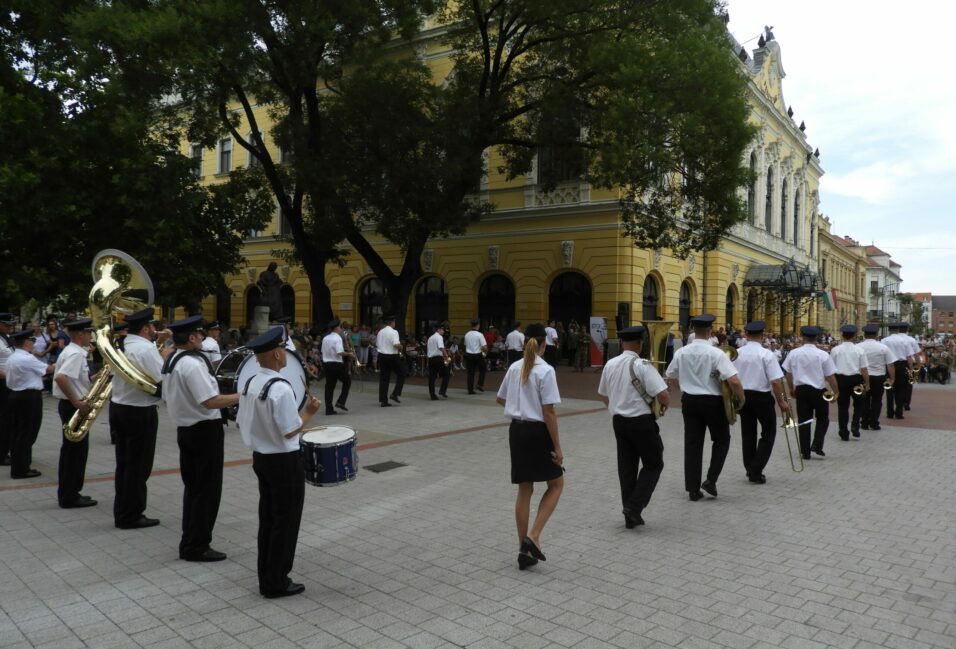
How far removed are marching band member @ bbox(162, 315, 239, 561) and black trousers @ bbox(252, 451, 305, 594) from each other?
0.92 metres

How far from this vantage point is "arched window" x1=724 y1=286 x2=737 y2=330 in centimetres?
3397

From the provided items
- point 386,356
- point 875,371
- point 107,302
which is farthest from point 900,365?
point 107,302

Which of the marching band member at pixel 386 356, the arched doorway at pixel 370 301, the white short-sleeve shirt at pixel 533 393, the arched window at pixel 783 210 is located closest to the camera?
the white short-sleeve shirt at pixel 533 393

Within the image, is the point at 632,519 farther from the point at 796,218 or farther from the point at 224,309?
the point at 796,218

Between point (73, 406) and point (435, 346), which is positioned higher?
point (435, 346)

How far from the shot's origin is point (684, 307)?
30.6 meters

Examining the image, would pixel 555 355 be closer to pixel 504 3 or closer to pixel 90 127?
pixel 504 3

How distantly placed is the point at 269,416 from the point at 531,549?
6.87 ft

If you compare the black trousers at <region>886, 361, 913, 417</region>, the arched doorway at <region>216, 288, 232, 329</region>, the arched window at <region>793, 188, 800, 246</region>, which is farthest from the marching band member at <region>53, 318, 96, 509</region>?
the arched window at <region>793, 188, 800, 246</region>

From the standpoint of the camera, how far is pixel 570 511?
6688 mm

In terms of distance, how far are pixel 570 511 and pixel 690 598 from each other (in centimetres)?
221

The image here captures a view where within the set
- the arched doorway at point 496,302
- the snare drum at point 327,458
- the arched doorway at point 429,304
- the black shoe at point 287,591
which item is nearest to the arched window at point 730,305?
the arched doorway at point 496,302

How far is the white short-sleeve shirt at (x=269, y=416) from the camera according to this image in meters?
4.37

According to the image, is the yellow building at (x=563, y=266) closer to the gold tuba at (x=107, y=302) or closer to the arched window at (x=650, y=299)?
the arched window at (x=650, y=299)
